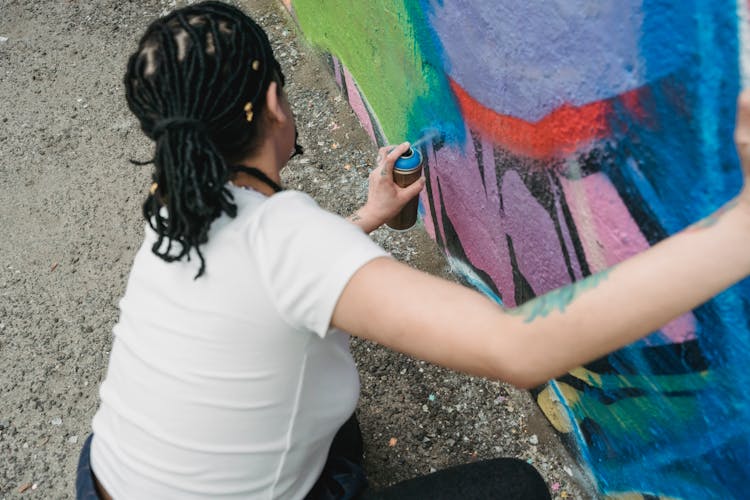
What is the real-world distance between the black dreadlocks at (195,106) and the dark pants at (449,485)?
651mm

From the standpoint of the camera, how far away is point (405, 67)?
93.1 inches

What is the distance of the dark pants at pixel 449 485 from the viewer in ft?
5.10

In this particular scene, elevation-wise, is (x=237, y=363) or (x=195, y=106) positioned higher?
(x=195, y=106)

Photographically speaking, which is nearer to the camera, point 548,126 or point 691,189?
point 691,189

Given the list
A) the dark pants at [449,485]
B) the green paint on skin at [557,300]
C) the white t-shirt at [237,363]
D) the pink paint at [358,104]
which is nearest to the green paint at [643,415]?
the dark pants at [449,485]

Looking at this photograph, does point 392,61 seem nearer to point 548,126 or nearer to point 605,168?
point 548,126

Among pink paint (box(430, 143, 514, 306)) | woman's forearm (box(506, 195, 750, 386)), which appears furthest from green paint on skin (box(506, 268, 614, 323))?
pink paint (box(430, 143, 514, 306))

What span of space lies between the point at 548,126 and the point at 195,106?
76cm

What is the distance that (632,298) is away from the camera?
0.97 m

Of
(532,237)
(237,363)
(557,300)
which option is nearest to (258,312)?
(237,363)

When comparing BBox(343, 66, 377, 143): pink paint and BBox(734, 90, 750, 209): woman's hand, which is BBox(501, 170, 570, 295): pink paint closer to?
BBox(734, 90, 750, 209): woman's hand

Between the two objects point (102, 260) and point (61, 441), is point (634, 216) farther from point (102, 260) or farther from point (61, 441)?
point (102, 260)

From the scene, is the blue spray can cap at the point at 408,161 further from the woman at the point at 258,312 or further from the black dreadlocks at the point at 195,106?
the black dreadlocks at the point at 195,106

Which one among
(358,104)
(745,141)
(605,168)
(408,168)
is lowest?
(358,104)
